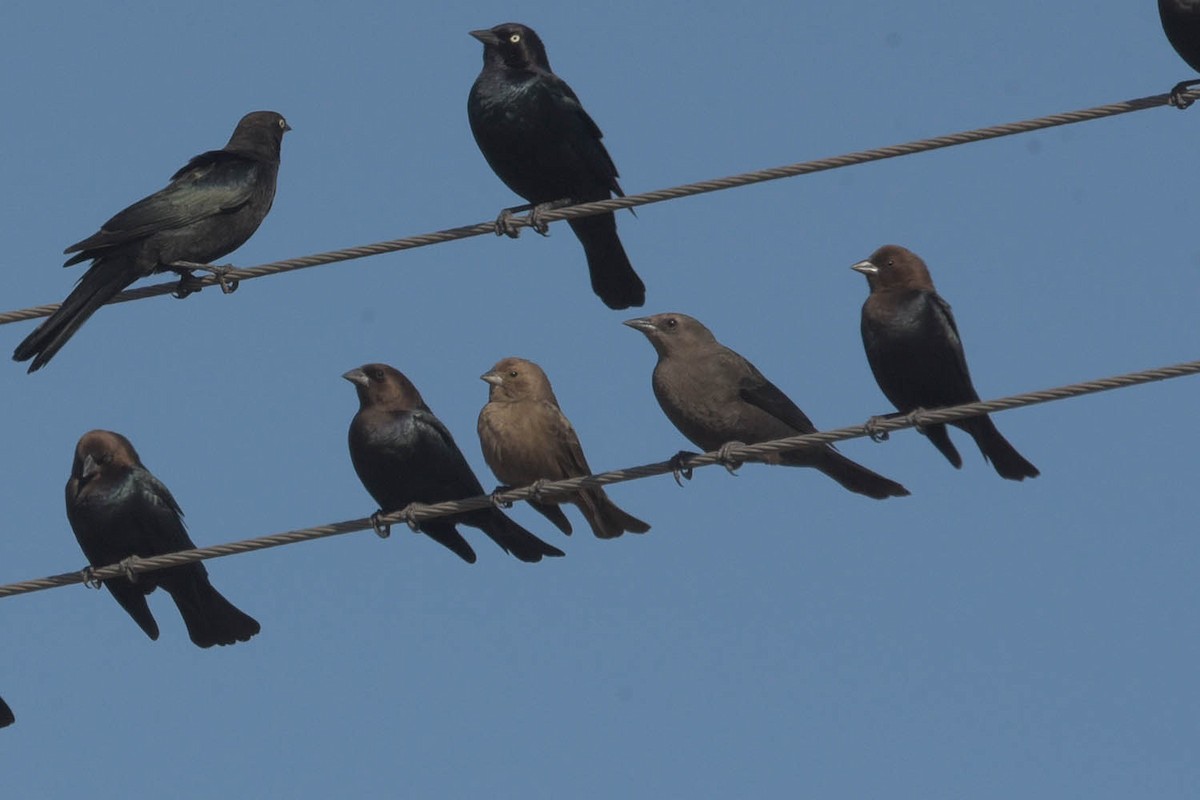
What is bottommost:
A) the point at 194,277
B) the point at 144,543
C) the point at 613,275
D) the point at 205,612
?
the point at 205,612

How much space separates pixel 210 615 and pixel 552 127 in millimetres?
2858

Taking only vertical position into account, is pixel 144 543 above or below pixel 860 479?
above

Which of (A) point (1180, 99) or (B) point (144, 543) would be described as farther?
(B) point (144, 543)

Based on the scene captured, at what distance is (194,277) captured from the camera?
1079cm

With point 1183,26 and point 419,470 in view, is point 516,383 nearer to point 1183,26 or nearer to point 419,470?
point 419,470

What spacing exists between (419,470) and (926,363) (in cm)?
241

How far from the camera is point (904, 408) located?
10406mm

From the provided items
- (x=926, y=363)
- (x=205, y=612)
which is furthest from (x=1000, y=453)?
(x=205, y=612)

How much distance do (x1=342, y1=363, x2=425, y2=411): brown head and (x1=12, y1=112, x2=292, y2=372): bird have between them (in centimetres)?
87

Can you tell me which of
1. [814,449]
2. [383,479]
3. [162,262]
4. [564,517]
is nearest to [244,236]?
[162,262]

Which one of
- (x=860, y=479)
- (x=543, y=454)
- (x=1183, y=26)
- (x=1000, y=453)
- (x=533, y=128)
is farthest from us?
(x=533, y=128)

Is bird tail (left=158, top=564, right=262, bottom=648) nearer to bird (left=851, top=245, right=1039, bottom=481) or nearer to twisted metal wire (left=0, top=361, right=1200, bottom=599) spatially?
twisted metal wire (left=0, top=361, right=1200, bottom=599)

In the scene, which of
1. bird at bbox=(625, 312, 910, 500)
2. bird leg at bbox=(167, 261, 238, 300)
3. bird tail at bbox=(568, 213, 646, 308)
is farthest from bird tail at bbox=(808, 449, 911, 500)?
bird leg at bbox=(167, 261, 238, 300)

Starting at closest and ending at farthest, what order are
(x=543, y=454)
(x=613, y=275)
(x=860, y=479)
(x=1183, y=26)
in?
(x=860, y=479)
(x=1183, y=26)
(x=543, y=454)
(x=613, y=275)
